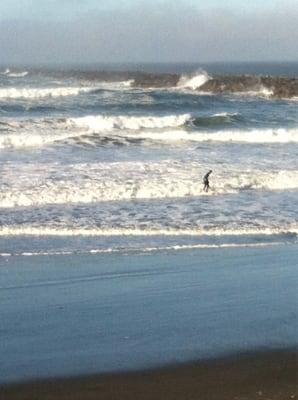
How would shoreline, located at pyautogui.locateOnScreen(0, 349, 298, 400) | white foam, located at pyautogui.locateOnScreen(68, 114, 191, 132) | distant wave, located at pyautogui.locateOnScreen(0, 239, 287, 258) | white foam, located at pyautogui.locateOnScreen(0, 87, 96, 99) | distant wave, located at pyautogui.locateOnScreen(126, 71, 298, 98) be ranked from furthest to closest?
distant wave, located at pyautogui.locateOnScreen(126, 71, 298, 98) → white foam, located at pyautogui.locateOnScreen(0, 87, 96, 99) → white foam, located at pyautogui.locateOnScreen(68, 114, 191, 132) → distant wave, located at pyautogui.locateOnScreen(0, 239, 287, 258) → shoreline, located at pyautogui.locateOnScreen(0, 349, 298, 400)

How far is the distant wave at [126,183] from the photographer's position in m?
12.9

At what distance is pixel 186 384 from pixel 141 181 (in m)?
8.94

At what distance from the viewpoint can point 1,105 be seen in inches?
1225

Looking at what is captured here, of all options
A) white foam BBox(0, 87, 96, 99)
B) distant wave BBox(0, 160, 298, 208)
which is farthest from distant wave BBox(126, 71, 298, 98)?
distant wave BBox(0, 160, 298, 208)

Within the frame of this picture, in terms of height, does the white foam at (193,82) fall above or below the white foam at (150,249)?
below

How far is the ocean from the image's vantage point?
10312mm

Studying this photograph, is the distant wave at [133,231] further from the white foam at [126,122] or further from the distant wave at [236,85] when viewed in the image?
the distant wave at [236,85]

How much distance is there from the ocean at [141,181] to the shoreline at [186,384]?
399cm

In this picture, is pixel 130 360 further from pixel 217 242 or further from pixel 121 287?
pixel 217 242

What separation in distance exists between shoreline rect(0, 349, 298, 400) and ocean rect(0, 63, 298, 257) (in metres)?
3.99

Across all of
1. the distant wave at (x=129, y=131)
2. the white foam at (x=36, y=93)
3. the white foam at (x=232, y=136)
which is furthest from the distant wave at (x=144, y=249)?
the white foam at (x=36, y=93)

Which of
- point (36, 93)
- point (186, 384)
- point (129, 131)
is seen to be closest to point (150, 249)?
point (186, 384)

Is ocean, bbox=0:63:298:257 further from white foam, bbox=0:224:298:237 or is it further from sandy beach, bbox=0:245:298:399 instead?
sandy beach, bbox=0:245:298:399

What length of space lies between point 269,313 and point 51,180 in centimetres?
762
